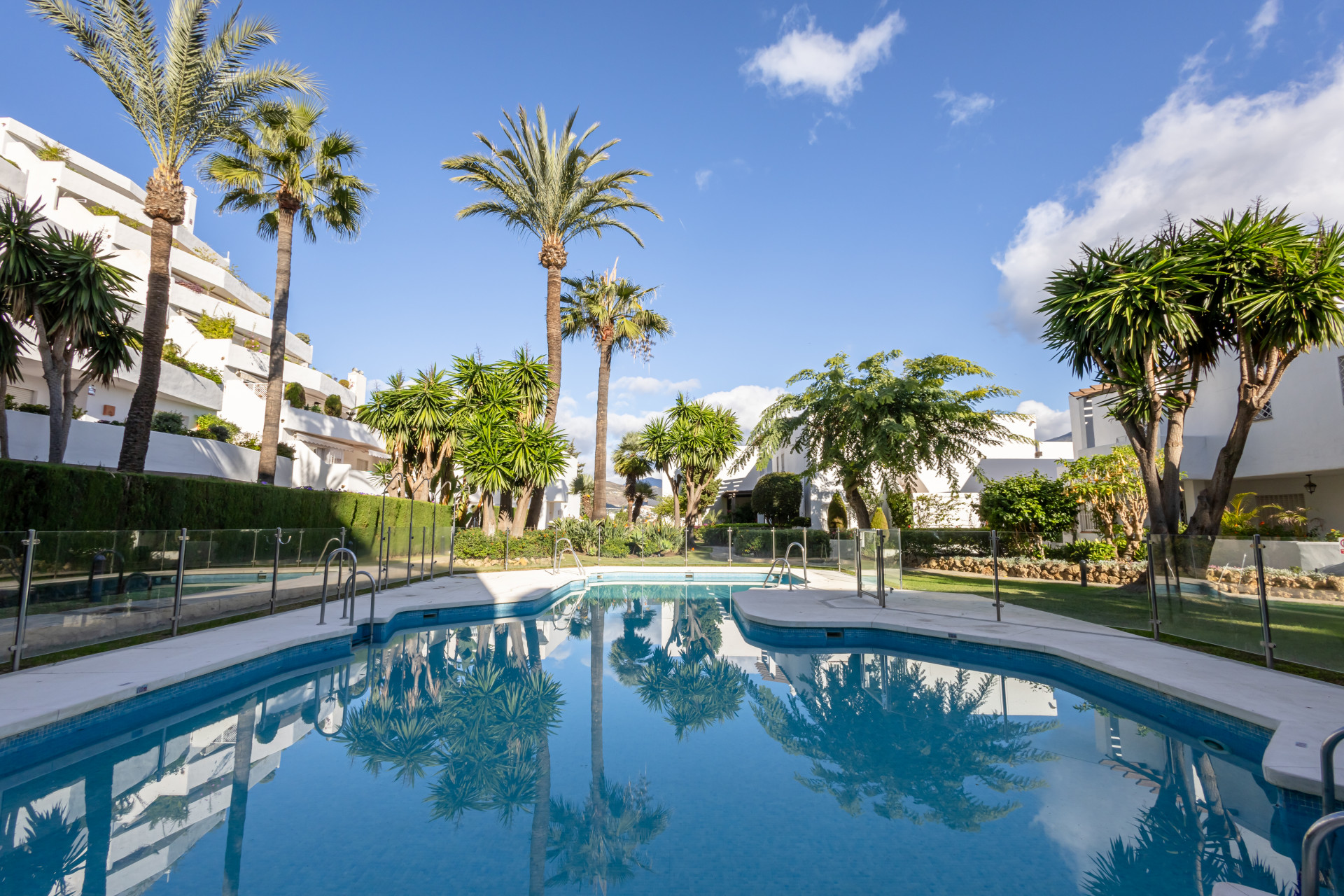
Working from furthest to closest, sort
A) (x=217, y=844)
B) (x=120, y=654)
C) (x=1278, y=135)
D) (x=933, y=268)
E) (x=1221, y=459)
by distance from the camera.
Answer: (x=933, y=268) → (x=1278, y=135) → (x=1221, y=459) → (x=120, y=654) → (x=217, y=844)

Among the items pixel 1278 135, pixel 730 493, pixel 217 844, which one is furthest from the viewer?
pixel 730 493

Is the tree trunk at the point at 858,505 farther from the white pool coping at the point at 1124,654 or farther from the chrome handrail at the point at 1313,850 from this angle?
the chrome handrail at the point at 1313,850

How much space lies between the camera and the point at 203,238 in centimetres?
4634

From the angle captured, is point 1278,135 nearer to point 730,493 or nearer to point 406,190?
point 406,190

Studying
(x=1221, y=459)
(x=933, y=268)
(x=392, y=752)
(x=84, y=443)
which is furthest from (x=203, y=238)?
(x=1221, y=459)

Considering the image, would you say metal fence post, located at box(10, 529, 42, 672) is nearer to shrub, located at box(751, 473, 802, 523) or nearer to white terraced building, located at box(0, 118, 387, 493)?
white terraced building, located at box(0, 118, 387, 493)

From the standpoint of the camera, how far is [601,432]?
2406 centimetres

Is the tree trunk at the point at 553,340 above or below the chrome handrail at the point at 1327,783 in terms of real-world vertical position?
above

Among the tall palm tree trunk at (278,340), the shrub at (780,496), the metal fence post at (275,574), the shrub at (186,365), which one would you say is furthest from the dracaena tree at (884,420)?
the shrub at (186,365)

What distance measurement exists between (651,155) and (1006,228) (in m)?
11.4

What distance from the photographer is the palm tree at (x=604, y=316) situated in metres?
25.0

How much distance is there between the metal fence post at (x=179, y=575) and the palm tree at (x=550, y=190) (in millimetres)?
13413

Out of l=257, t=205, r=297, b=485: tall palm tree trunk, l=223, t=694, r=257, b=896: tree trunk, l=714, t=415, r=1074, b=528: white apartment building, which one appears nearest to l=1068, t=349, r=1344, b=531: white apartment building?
l=714, t=415, r=1074, b=528: white apartment building

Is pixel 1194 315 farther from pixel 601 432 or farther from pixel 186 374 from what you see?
pixel 186 374
